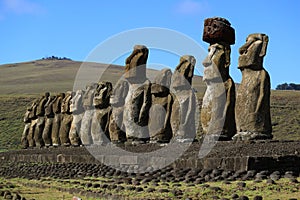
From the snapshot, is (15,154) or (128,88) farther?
(15,154)

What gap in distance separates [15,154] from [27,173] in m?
7.02

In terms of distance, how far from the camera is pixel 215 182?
11297 millimetres

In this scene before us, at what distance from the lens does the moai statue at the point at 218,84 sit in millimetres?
16516

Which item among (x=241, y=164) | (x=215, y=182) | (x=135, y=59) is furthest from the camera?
(x=135, y=59)

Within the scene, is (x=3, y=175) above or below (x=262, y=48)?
below

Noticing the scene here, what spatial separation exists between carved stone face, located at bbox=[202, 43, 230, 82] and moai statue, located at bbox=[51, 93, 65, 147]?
11743 millimetres

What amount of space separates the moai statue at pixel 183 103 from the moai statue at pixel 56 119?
32.4 feet

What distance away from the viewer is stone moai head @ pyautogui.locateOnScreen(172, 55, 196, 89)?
18.3 metres

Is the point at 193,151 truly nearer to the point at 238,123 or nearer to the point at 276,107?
the point at 238,123

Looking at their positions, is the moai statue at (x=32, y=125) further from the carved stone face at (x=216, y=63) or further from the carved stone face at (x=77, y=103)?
the carved stone face at (x=216, y=63)

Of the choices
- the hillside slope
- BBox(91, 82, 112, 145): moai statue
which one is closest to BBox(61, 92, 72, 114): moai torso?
BBox(91, 82, 112, 145): moai statue

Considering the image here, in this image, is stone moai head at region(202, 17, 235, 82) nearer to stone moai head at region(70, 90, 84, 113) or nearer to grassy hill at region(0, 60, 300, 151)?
grassy hill at region(0, 60, 300, 151)

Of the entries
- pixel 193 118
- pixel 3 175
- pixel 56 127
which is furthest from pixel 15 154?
pixel 193 118

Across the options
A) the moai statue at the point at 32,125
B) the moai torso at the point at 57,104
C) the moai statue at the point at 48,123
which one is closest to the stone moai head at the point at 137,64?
the moai torso at the point at 57,104
